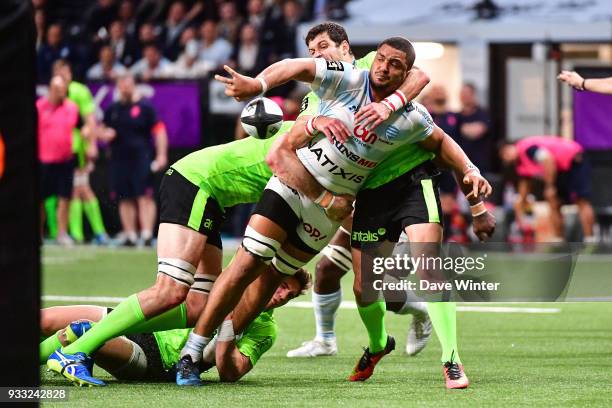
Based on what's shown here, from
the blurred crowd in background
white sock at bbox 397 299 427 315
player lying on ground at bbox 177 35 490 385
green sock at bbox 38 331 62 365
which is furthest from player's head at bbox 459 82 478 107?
green sock at bbox 38 331 62 365

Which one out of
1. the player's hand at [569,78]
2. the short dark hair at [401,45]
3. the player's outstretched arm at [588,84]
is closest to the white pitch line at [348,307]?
the player's outstretched arm at [588,84]

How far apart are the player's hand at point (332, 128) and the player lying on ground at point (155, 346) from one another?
3.56 ft

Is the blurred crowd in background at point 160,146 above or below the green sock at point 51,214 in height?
above

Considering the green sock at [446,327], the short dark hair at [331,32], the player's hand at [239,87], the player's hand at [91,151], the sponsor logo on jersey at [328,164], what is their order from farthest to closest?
the player's hand at [91,151] < the short dark hair at [331,32] < the sponsor logo on jersey at [328,164] < the green sock at [446,327] < the player's hand at [239,87]

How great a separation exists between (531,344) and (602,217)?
9841mm

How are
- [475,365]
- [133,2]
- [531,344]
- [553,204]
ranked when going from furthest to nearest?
1. [133,2]
2. [553,204]
3. [531,344]
4. [475,365]

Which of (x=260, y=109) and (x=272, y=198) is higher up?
(x=260, y=109)

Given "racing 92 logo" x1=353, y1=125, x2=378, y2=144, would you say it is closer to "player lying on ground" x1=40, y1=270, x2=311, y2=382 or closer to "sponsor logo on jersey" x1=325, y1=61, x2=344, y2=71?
"sponsor logo on jersey" x1=325, y1=61, x2=344, y2=71

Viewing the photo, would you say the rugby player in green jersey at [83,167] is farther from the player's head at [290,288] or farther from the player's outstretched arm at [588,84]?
the player's head at [290,288]

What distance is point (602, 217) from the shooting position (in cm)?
1955

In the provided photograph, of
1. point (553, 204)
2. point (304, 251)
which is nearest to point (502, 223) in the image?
point (553, 204)

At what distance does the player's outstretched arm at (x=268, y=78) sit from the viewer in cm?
657

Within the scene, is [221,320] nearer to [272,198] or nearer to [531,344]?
[272,198]

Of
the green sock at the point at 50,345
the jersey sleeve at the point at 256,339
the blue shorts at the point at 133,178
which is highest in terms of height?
the green sock at the point at 50,345
